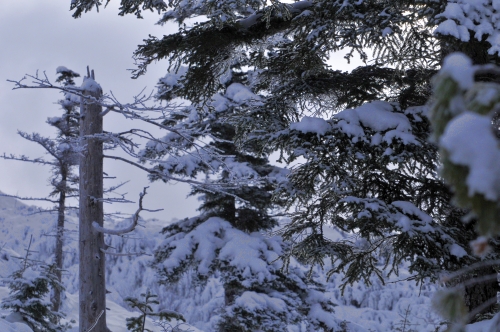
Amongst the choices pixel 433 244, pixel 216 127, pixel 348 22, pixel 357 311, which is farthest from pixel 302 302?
pixel 357 311

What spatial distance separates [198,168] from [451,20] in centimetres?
811

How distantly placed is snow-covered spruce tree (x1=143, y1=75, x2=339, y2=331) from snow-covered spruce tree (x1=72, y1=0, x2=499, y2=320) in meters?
2.41

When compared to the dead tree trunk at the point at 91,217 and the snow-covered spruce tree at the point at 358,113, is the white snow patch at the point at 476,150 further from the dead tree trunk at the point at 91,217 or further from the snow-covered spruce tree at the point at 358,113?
the dead tree trunk at the point at 91,217

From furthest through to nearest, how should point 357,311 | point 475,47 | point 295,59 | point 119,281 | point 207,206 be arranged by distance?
1. point 119,281
2. point 357,311
3. point 207,206
4. point 295,59
5. point 475,47

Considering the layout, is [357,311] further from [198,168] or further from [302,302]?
[198,168]

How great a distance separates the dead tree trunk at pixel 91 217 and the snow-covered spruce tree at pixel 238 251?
107 inches

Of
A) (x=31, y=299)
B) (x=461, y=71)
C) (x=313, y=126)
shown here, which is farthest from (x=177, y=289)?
(x=461, y=71)

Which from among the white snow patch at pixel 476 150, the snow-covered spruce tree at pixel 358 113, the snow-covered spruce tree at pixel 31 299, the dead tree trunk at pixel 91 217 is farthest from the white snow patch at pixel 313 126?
the snow-covered spruce tree at pixel 31 299

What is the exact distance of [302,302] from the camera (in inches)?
439

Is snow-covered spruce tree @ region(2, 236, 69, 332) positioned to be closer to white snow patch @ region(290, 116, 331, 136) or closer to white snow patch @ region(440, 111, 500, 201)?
white snow patch @ region(290, 116, 331, 136)

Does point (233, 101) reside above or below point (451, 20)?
above

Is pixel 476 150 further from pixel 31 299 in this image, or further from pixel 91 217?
pixel 31 299

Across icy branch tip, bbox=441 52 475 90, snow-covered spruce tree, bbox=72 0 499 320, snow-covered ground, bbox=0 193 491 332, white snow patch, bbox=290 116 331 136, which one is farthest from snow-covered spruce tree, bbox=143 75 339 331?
snow-covered ground, bbox=0 193 491 332

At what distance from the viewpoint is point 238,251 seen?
10328 millimetres
